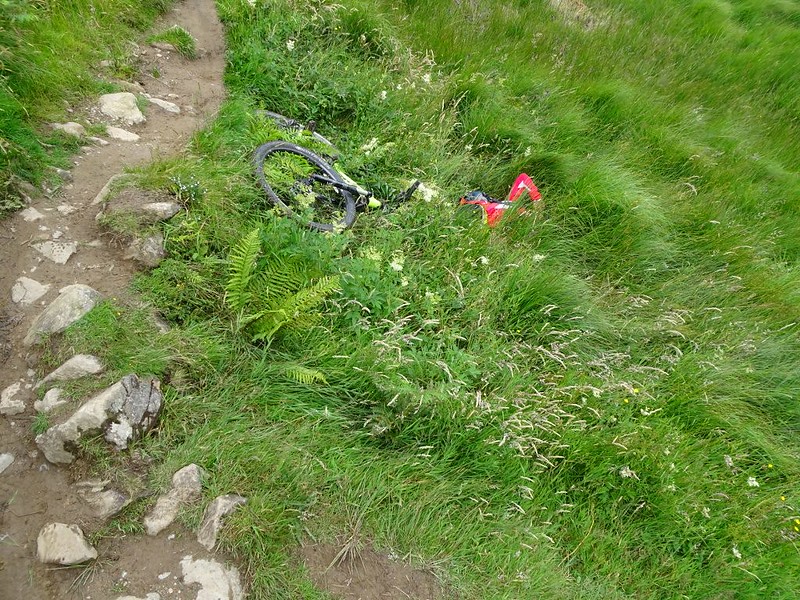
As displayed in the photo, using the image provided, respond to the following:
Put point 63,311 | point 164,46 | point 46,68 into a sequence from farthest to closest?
point 164,46 < point 46,68 < point 63,311

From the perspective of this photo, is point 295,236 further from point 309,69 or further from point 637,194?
point 637,194

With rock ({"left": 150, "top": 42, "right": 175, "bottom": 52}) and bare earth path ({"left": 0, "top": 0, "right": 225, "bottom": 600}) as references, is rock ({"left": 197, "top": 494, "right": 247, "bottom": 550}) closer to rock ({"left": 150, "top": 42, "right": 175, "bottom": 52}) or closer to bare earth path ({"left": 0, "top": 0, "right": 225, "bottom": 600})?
bare earth path ({"left": 0, "top": 0, "right": 225, "bottom": 600})

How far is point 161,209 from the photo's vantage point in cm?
386

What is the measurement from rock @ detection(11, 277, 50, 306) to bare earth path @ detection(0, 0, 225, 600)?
30 mm

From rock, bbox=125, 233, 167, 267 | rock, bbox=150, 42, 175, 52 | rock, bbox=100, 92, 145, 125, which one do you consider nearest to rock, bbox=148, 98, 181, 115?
rock, bbox=100, 92, 145, 125

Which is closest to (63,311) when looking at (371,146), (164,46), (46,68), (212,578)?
(212,578)

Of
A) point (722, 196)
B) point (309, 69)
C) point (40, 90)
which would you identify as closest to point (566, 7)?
point (722, 196)

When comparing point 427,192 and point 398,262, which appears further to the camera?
point 427,192

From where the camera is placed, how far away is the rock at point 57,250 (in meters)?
3.52

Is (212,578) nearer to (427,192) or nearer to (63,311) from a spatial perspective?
(63,311)

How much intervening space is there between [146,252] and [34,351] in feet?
3.16

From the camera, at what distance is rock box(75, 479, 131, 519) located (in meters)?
2.62

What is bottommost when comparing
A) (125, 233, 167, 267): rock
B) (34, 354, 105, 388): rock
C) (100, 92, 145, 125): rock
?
(34, 354, 105, 388): rock

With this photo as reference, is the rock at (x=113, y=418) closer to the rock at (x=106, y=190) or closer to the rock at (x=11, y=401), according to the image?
the rock at (x=11, y=401)
